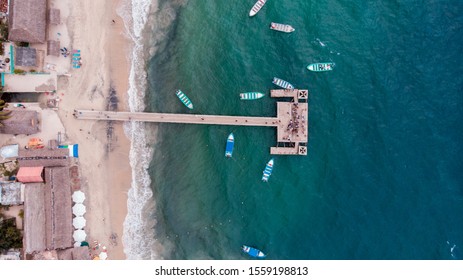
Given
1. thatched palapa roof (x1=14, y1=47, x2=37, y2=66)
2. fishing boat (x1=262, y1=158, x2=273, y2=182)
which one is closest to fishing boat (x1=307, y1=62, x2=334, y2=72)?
fishing boat (x1=262, y1=158, x2=273, y2=182)

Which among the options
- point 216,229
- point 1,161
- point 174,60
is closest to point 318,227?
point 216,229

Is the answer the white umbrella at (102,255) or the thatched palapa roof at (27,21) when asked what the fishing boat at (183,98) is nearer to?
the thatched palapa roof at (27,21)

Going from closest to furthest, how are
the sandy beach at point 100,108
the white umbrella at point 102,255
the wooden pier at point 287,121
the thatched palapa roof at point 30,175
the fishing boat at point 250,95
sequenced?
the thatched palapa roof at point 30,175, the sandy beach at point 100,108, the white umbrella at point 102,255, the wooden pier at point 287,121, the fishing boat at point 250,95

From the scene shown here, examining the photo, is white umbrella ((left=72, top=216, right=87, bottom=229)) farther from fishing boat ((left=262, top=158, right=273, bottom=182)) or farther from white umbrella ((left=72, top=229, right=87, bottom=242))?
fishing boat ((left=262, top=158, right=273, bottom=182))

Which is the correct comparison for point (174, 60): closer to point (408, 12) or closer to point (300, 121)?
point (300, 121)

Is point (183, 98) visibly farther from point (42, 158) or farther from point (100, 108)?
point (42, 158)

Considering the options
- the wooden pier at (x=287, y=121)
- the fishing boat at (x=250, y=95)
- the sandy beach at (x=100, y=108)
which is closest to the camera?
the sandy beach at (x=100, y=108)

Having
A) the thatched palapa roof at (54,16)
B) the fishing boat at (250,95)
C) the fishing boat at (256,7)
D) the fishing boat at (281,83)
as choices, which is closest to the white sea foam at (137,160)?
the thatched palapa roof at (54,16)

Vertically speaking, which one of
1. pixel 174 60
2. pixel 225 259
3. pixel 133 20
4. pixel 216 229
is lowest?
pixel 225 259
